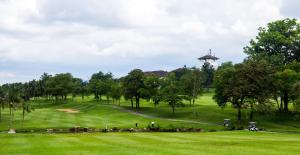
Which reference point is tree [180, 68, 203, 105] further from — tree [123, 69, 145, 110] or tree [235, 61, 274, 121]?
tree [235, 61, 274, 121]

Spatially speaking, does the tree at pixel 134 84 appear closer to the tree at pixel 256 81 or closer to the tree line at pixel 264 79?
the tree line at pixel 264 79

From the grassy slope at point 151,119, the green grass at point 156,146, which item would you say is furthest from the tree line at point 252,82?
the green grass at point 156,146

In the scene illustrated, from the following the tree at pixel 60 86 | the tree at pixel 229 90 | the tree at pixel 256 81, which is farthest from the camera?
the tree at pixel 60 86

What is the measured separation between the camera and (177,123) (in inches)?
3489

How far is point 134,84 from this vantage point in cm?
12462

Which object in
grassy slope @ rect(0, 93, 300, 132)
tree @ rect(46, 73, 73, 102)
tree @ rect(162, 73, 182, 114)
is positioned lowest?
grassy slope @ rect(0, 93, 300, 132)

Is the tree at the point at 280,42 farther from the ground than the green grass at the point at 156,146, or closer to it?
farther from the ground

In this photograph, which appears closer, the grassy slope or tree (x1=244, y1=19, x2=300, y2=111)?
the grassy slope

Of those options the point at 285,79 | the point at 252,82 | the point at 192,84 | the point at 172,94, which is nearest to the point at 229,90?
the point at 252,82

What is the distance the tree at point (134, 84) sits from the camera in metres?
124

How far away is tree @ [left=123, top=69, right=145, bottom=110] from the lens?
123625 millimetres

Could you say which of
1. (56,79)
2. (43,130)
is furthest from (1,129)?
(56,79)

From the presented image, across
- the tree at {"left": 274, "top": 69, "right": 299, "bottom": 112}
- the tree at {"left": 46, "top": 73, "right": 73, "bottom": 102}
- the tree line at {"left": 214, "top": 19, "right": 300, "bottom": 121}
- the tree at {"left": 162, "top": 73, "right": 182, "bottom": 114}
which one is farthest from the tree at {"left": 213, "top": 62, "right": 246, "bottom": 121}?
the tree at {"left": 46, "top": 73, "right": 73, "bottom": 102}

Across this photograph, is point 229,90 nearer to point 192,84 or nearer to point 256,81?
point 256,81
